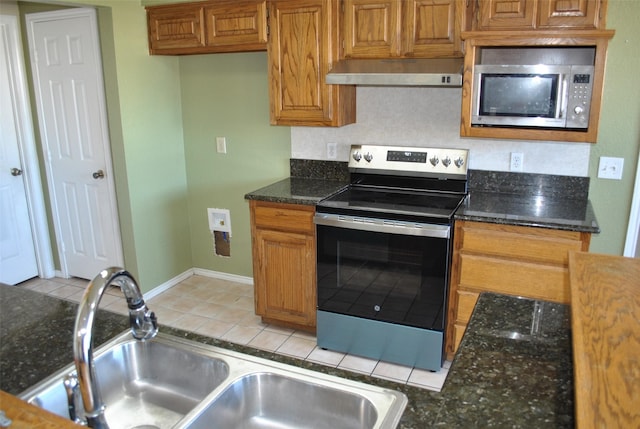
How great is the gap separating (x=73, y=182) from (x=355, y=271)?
2352 millimetres

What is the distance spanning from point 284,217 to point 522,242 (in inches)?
51.1

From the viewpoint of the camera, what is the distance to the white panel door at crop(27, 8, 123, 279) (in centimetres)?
352

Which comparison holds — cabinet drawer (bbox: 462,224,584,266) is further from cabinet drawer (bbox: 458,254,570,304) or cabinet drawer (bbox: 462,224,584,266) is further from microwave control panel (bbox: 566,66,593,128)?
microwave control panel (bbox: 566,66,593,128)

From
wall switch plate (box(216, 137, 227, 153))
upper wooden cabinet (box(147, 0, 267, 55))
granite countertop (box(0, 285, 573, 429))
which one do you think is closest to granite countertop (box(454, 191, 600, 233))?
granite countertop (box(0, 285, 573, 429))

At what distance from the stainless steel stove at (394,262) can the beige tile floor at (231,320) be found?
67 millimetres

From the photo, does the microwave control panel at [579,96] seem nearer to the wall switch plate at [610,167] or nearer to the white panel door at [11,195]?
the wall switch plate at [610,167]

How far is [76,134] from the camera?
12.3 feet

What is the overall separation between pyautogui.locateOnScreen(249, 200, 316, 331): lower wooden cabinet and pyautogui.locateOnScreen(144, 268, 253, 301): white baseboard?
0.87 m

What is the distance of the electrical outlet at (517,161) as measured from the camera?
2979 millimetres

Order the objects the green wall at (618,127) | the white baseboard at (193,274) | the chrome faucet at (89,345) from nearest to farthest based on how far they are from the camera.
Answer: the chrome faucet at (89,345), the green wall at (618,127), the white baseboard at (193,274)

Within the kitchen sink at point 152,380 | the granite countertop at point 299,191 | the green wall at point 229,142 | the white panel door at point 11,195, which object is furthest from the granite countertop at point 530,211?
the white panel door at point 11,195

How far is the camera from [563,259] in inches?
98.0

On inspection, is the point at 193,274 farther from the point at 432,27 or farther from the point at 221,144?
the point at 432,27

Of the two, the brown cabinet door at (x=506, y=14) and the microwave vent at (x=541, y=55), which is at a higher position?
the brown cabinet door at (x=506, y=14)
